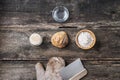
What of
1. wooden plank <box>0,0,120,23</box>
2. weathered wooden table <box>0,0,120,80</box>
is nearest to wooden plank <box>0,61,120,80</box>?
weathered wooden table <box>0,0,120,80</box>

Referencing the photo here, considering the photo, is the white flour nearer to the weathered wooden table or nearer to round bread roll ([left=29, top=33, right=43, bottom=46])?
the weathered wooden table

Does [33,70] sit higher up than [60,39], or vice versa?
[60,39]

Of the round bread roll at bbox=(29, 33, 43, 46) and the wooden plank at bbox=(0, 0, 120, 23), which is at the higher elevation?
the wooden plank at bbox=(0, 0, 120, 23)

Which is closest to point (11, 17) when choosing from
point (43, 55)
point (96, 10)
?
point (43, 55)

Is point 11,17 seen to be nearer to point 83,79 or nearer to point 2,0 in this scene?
point 2,0

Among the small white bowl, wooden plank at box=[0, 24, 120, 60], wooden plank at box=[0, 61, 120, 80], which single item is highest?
the small white bowl

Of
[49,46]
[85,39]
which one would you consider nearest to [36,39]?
[49,46]

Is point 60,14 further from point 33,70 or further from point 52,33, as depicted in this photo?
point 33,70
